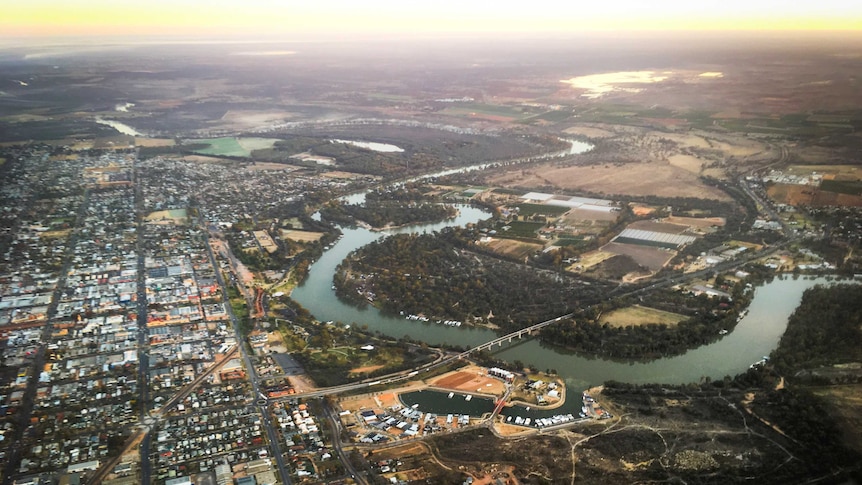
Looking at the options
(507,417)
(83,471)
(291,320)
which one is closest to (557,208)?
(291,320)

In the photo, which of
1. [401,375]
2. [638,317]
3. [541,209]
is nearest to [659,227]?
[541,209]

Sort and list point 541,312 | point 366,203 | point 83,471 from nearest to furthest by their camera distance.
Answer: point 83,471 < point 541,312 < point 366,203

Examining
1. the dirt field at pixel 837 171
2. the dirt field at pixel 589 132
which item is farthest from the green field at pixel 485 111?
the dirt field at pixel 837 171

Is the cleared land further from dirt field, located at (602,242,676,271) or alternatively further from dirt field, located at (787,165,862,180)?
dirt field, located at (787,165,862,180)

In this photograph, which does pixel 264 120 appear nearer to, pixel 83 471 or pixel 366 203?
pixel 366 203

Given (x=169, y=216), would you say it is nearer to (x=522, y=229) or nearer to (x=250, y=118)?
(x=522, y=229)

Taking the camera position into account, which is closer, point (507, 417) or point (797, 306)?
point (507, 417)
